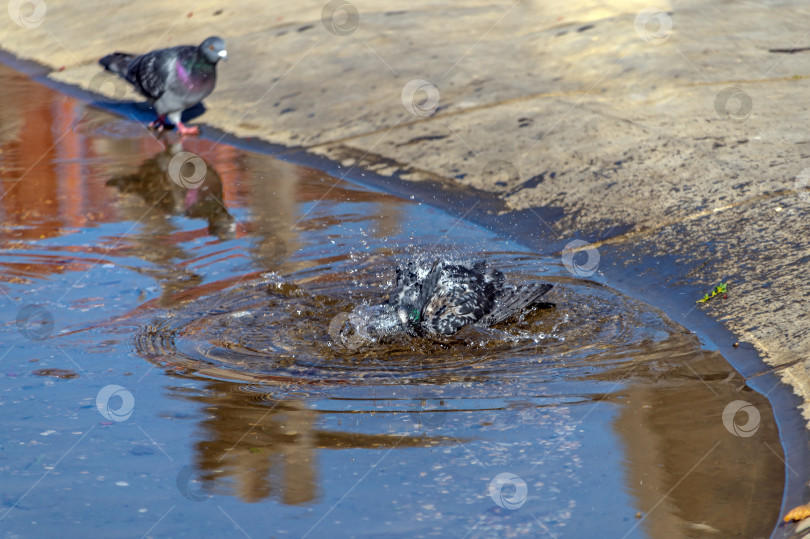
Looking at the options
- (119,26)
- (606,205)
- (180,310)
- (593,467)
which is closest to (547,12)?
(606,205)

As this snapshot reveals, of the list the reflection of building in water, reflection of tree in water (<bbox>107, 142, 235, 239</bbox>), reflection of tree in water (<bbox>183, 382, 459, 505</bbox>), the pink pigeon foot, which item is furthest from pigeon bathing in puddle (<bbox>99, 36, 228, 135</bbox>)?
the reflection of building in water

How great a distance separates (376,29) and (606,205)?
Answer: 4946 mm

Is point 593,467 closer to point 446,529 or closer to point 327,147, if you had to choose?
point 446,529

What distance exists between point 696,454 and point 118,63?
24.3 feet

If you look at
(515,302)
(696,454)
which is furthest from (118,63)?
(696,454)

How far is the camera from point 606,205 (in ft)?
20.0

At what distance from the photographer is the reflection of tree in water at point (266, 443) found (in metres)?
3.44

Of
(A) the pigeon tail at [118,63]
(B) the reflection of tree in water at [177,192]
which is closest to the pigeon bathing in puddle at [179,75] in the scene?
(A) the pigeon tail at [118,63]

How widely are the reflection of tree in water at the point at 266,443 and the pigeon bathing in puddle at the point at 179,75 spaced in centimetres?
502

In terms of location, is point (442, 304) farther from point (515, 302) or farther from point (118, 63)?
point (118, 63)

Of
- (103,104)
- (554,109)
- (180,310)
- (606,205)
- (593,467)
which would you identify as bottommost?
(593,467)

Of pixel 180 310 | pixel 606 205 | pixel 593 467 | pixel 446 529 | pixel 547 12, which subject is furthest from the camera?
pixel 547 12

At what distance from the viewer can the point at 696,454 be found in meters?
3.59

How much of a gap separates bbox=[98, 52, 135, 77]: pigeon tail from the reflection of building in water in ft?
21.9
